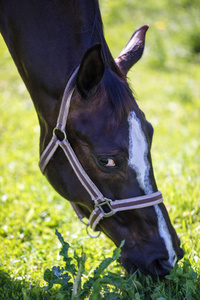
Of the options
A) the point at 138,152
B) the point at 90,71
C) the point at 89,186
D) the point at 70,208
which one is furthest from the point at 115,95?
the point at 70,208

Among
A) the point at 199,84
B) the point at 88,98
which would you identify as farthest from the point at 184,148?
the point at 199,84

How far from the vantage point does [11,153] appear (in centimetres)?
429

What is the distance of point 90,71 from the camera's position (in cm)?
178

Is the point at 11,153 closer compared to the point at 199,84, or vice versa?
the point at 11,153

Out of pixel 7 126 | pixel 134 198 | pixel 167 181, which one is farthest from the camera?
pixel 7 126

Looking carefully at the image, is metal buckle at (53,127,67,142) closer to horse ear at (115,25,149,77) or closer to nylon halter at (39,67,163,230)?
nylon halter at (39,67,163,230)

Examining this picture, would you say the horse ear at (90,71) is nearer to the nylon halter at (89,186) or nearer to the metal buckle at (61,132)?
the nylon halter at (89,186)

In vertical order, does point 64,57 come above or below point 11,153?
above

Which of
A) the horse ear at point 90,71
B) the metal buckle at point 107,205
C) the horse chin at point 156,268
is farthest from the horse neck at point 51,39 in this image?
the horse chin at point 156,268

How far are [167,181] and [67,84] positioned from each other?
1845mm

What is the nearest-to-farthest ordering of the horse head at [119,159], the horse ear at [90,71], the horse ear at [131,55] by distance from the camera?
the horse ear at [90,71], the horse head at [119,159], the horse ear at [131,55]

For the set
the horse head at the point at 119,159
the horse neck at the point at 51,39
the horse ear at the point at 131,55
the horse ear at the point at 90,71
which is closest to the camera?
the horse ear at the point at 90,71

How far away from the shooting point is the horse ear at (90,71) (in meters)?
1.67

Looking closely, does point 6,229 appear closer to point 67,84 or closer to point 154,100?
point 67,84
